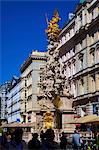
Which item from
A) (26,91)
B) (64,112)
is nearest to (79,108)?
(64,112)

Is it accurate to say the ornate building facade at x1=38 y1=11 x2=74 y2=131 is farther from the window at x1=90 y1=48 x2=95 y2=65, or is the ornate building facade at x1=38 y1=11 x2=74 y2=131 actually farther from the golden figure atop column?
the window at x1=90 y1=48 x2=95 y2=65

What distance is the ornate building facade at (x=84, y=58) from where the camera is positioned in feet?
158

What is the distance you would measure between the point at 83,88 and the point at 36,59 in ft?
115

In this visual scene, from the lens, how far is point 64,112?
4225cm

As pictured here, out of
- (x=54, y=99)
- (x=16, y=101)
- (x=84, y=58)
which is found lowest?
(x=54, y=99)

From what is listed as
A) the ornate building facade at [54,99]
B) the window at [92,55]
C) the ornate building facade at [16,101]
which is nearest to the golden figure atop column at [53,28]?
the ornate building facade at [54,99]

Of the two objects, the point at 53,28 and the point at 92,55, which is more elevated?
the point at 53,28

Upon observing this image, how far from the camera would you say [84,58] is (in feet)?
171

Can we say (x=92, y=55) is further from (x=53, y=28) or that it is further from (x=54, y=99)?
(x=54, y=99)

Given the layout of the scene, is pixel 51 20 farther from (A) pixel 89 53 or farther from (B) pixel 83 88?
(B) pixel 83 88

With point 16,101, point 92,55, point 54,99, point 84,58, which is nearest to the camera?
point 54,99

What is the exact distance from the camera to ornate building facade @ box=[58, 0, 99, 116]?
48188 mm

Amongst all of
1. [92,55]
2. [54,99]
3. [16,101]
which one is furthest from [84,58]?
[16,101]

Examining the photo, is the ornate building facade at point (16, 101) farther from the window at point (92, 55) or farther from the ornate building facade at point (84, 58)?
the window at point (92, 55)
